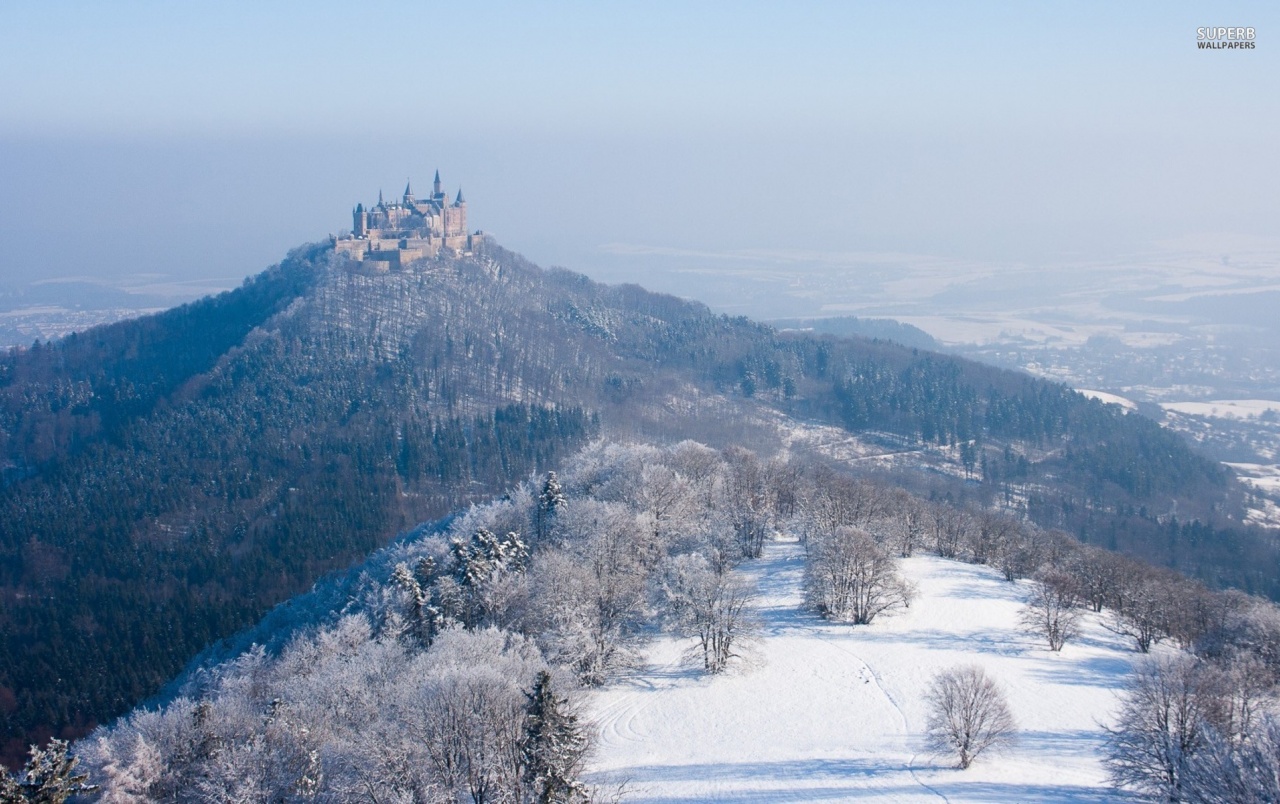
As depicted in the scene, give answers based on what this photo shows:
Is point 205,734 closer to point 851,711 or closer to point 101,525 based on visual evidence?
point 851,711

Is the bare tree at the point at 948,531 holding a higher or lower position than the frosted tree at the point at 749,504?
lower

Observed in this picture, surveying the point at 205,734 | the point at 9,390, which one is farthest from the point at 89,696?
the point at 9,390

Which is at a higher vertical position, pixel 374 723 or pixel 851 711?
pixel 374 723

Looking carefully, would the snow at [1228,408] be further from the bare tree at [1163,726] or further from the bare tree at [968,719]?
the bare tree at [968,719]

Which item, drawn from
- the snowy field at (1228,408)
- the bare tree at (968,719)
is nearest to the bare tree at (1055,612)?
the bare tree at (968,719)

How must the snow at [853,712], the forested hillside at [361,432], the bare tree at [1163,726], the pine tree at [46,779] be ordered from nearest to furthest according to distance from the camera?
the pine tree at [46,779] → the bare tree at [1163,726] → the snow at [853,712] → the forested hillside at [361,432]
